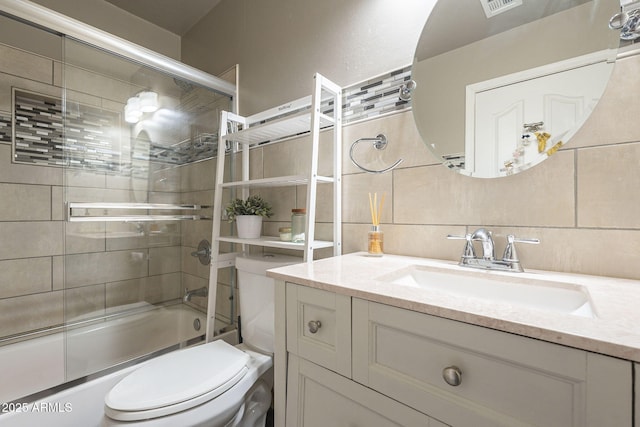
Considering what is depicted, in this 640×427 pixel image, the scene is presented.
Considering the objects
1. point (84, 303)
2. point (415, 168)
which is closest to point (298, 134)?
point (415, 168)

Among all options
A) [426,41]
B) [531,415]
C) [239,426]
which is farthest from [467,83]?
[239,426]

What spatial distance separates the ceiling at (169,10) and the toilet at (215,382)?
6.07 ft

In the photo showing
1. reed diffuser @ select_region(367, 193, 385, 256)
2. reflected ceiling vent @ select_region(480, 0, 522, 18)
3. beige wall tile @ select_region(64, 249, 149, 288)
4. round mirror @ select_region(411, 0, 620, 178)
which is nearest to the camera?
round mirror @ select_region(411, 0, 620, 178)

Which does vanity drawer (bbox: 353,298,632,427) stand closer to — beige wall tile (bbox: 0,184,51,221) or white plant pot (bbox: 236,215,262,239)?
white plant pot (bbox: 236,215,262,239)

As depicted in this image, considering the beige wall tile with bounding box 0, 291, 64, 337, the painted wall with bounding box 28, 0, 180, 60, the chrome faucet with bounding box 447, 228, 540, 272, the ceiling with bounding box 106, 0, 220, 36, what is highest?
the ceiling with bounding box 106, 0, 220, 36

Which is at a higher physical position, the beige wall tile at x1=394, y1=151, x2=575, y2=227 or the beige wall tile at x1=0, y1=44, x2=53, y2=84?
the beige wall tile at x1=0, y1=44, x2=53, y2=84

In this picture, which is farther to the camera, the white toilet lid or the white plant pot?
the white plant pot

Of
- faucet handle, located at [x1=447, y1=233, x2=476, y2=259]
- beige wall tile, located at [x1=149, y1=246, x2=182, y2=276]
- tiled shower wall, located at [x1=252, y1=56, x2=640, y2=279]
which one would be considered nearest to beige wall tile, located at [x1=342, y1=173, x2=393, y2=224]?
tiled shower wall, located at [x1=252, y1=56, x2=640, y2=279]

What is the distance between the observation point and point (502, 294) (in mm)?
770

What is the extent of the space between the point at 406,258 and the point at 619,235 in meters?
0.56

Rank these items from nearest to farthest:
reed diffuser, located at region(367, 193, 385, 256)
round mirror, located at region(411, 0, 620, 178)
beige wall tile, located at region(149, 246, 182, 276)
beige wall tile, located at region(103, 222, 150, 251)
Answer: round mirror, located at region(411, 0, 620, 178) → reed diffuser, located at region(367, 193, 385, 256) → beige wall tile, located at region(103, 222, 150, 251) → beige wall tile, located at region(149, 246, 182, 276)

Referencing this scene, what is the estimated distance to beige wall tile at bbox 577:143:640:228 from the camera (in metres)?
0.72

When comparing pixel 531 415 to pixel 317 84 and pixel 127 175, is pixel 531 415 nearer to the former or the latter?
pixel 317 84

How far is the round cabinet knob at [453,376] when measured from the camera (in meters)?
0.52
